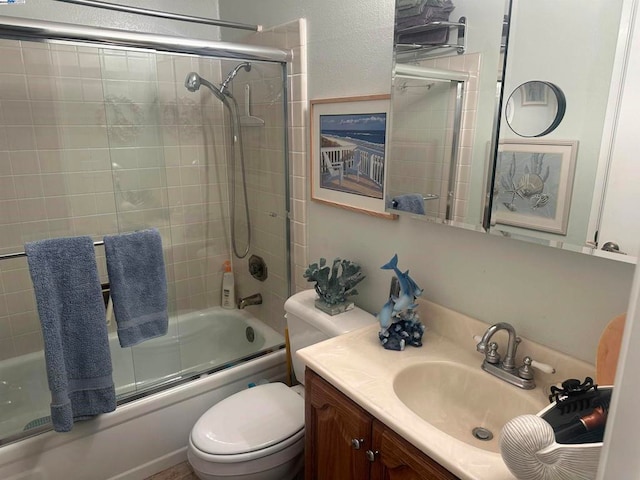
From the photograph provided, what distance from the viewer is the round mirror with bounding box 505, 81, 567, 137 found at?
108 centimetres

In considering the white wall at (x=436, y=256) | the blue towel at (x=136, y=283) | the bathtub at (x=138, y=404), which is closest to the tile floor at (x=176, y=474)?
the bathtub at (x=138, y=404)

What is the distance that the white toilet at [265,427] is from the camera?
60.7 inches

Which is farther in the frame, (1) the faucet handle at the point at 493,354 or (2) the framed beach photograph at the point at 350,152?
(2) the framed beach photograph at the point at 350,152

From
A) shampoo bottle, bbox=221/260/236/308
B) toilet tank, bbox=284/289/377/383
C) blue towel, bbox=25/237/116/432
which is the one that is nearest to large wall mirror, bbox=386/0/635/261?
toilet tank, bbox=284/289/377/383

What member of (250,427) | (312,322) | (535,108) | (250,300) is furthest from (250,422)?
(535,108)

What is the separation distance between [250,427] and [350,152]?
112 centimetres

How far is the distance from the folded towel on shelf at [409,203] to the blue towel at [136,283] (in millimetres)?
991

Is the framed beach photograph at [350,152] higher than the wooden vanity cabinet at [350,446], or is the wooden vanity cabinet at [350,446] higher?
the framed beach photograph at [350,152]

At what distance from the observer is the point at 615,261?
3.44 feet

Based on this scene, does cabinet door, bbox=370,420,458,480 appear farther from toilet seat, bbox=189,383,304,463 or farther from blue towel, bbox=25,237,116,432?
blue towel, bbox=25,237,116,432

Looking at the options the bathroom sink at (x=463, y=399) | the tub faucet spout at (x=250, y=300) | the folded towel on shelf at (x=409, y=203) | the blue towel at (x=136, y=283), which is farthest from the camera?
the tub faucet spout at (x=250, y=300)

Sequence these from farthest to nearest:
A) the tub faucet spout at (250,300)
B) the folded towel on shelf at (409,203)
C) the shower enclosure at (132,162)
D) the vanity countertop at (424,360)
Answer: the tub faucet spout at (250,300), the shower enclosure at (132,162), the folded towel on shelf at (409,203), the vanity countertop at (424,360)

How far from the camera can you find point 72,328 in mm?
1647

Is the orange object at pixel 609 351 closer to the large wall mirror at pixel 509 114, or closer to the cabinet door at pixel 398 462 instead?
the large wall mirror at pixel 509 114
